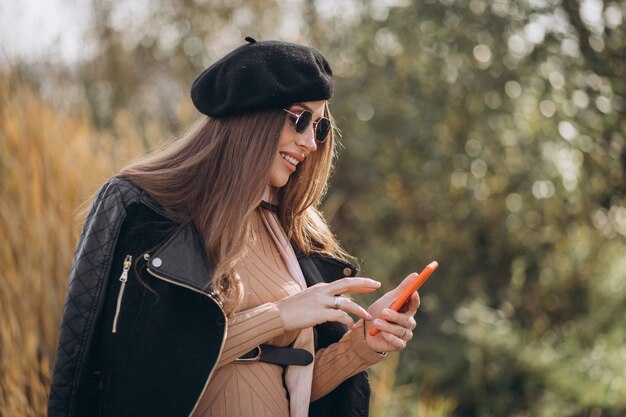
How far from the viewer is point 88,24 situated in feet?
23.9

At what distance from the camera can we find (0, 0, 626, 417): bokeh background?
488cm

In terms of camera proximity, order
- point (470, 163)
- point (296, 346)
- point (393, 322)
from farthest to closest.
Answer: point (470, 163), point (296, 346), point (393, 322)

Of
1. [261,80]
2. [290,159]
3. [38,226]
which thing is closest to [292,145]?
[290,159]

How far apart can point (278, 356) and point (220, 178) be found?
21.2 inches

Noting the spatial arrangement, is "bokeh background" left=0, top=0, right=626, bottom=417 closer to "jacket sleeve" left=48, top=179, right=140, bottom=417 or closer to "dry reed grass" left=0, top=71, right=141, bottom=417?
"dry reed grass" left=0, top=71, right=141, bottom=417

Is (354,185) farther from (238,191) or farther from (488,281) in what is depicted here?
(238,191)

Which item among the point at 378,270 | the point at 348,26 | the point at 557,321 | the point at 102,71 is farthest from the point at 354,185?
the point at 102,71

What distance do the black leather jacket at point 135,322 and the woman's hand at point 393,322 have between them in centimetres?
48

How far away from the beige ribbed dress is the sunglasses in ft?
1.09

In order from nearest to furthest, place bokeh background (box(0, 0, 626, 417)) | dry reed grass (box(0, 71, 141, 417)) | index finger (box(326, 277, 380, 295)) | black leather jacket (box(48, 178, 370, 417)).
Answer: black leather jacket (box(48, 178, 370, 417)) < index finger (box(326, 277, 380, 295)) < dry reed grass (box(0, 71, 141, 417)) < bokeh background (box(0, 0, 626, 417))

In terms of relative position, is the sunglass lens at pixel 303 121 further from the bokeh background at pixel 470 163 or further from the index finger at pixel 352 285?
the bokeh background at pixel 470 163

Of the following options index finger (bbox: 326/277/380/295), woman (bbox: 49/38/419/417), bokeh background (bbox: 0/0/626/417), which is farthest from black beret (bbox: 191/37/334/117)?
bokeh background (bbox: 0/0/626/417)

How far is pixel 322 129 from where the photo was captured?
248 centimetres

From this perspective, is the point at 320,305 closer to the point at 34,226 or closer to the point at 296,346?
the point at 296,346
